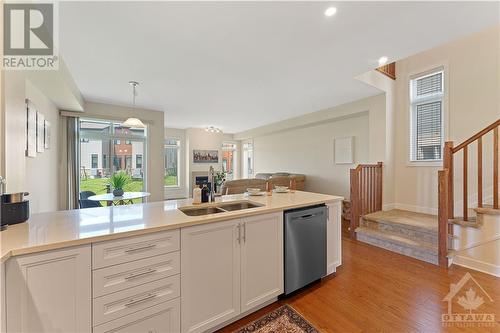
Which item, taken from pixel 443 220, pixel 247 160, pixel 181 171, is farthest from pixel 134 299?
pixel 247 160

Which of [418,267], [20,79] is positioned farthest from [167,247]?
[418,267]

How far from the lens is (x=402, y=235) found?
11.1 feet

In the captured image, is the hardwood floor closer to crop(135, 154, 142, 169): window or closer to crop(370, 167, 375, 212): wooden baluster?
crop(370, 167, 375, 212): wooden baluster

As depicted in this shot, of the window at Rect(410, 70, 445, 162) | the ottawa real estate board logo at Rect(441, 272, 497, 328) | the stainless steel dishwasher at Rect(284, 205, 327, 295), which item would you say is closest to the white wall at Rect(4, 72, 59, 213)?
the stainless steel dishwasher at Rect(284, 205, 327, 295)

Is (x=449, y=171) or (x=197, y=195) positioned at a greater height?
(x=449, y=171)

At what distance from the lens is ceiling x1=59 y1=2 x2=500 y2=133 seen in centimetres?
193

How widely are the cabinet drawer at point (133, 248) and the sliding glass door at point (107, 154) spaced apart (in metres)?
4.37

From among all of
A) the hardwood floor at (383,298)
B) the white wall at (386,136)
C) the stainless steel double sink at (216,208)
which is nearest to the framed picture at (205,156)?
the white wall at (386,136)

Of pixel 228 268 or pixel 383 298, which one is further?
pixel 383 298

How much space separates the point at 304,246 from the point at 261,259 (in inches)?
20.6

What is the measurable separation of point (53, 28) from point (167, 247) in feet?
7.87

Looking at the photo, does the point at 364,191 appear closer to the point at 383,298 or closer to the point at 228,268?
the point at 383,298

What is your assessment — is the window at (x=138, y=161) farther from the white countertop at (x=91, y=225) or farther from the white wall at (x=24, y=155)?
the white countertop at (x=91, y=225)

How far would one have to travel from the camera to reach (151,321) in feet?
4.63
